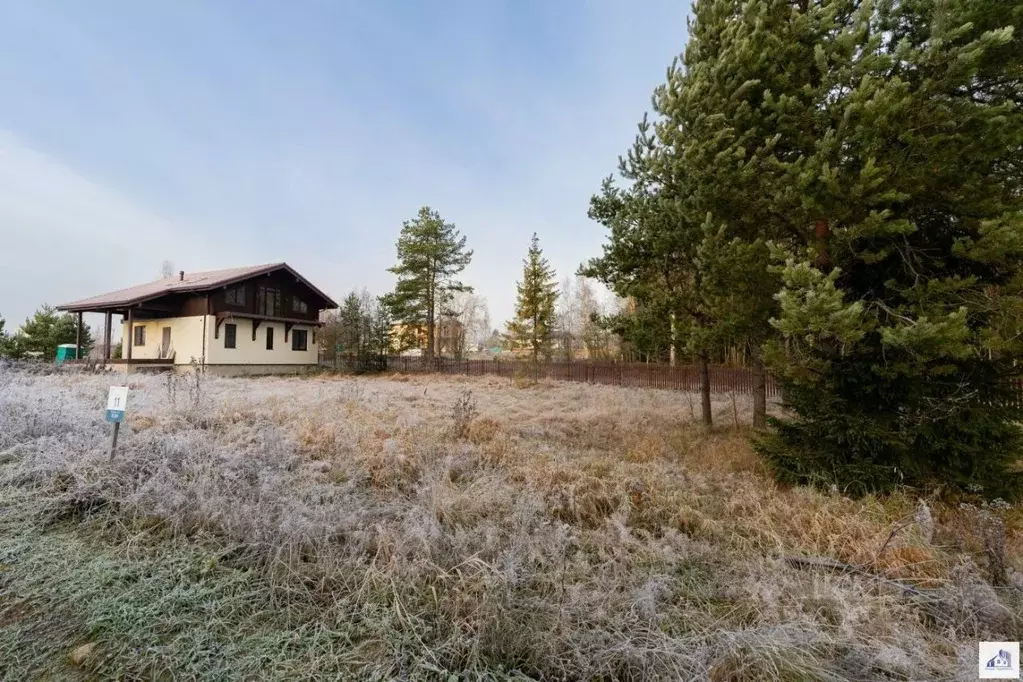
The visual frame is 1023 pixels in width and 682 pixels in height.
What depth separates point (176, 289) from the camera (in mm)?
18969

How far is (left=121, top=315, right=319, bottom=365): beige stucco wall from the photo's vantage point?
63.8 feet

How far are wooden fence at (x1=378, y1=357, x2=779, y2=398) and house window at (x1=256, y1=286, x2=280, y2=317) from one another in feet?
22.6

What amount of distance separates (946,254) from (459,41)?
9422 millimetres

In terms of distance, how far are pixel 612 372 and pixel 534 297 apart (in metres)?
8.37

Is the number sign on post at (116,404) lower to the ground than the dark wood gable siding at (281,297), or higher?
lower

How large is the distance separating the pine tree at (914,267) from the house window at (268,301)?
75.2 feet

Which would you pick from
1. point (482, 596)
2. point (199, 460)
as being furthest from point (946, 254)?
point (199, 460)

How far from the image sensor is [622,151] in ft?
23.4

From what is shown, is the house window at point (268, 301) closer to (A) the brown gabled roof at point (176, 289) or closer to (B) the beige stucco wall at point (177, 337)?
(A) the brown gabled roof at point (176, 289)

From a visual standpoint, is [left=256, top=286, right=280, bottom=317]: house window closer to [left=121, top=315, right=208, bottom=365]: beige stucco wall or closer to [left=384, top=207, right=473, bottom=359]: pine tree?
[left=121, top=315, right=208, bottom=365]: beige stucco wall

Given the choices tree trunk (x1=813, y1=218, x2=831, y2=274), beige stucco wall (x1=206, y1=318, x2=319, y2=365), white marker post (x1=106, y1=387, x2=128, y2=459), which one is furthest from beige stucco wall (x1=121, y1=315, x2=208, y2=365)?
tree trunk (x1=813, y1=218, x2=831, y2=274)

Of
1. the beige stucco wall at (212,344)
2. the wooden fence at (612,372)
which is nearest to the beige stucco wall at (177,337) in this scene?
the beige stucco wall at (212,344)

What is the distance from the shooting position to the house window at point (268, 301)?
21281 millimetres

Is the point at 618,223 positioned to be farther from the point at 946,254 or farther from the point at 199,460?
the point at 199,460
